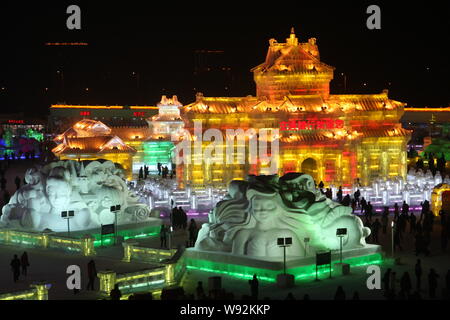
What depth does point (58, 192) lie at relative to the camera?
31.7 metres

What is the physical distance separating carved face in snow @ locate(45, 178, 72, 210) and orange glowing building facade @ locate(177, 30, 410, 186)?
13.1m

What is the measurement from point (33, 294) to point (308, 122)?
24.2 metres

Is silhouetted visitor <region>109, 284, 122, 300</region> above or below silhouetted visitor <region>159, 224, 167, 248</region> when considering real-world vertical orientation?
below

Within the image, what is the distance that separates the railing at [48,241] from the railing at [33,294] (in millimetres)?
6970

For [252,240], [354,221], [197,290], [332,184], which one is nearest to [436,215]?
[332,184]

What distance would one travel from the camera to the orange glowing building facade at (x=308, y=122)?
4378 cm

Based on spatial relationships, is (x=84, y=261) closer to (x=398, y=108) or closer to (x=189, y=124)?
(x=189, y=124)

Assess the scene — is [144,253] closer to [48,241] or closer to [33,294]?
[48,241]

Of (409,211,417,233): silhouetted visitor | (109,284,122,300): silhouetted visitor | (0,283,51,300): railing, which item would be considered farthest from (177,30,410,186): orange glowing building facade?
(0,283,51,300): railing

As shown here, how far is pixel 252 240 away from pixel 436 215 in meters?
12.8

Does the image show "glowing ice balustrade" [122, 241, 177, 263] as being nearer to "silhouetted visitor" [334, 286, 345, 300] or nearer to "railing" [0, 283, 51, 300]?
"railing" [0, 283, 51, 300]

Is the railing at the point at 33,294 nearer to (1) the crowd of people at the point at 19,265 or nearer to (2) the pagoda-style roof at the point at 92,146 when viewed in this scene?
(1) the crowd of people at the point at 19,265

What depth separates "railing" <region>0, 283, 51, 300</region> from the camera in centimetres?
2125

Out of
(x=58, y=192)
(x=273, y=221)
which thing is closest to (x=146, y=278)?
(x=273, y=221)
